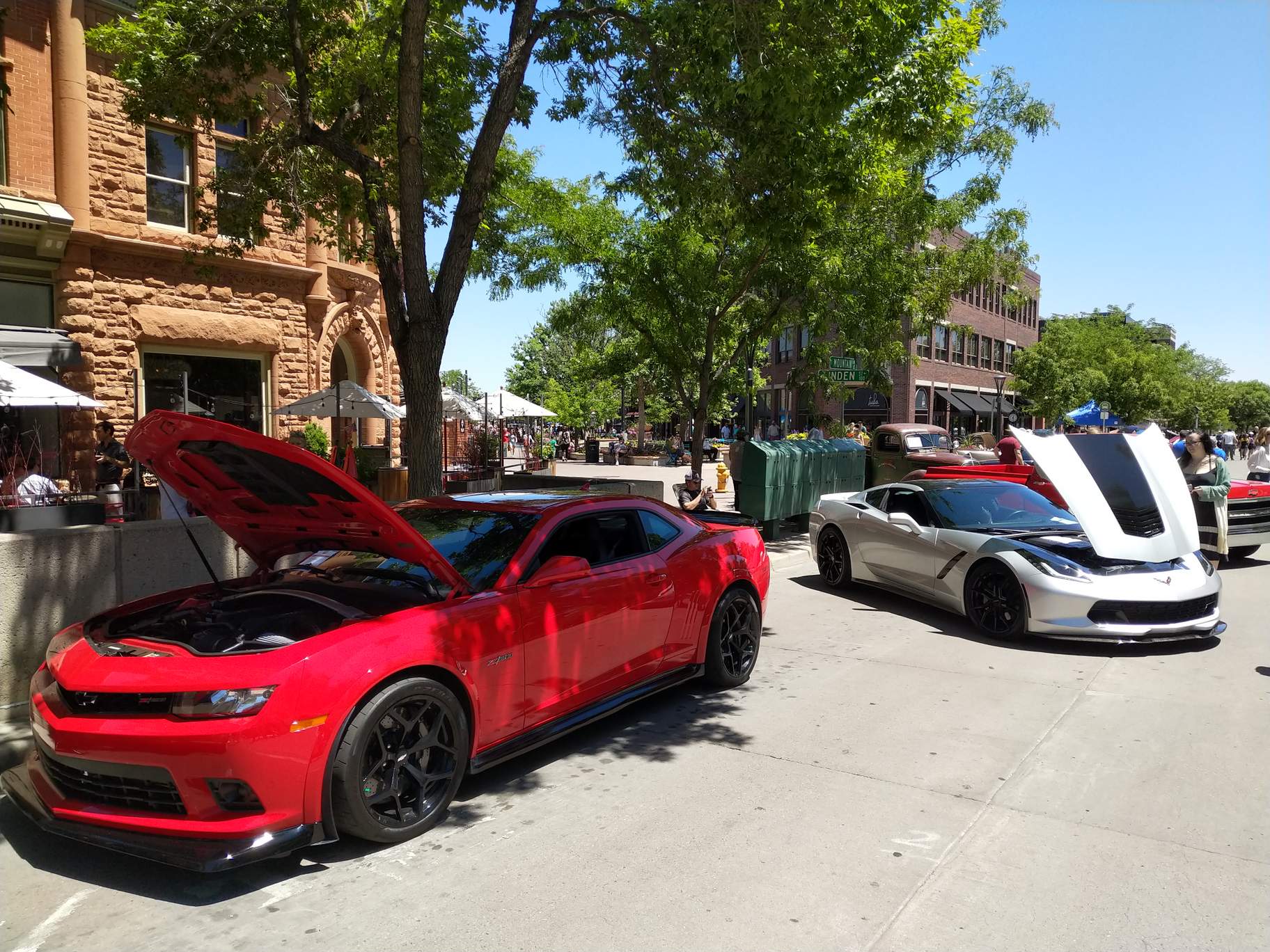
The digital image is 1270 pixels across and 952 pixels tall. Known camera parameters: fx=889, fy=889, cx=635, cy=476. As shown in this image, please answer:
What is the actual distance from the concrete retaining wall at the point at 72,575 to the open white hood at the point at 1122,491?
6.19 metres

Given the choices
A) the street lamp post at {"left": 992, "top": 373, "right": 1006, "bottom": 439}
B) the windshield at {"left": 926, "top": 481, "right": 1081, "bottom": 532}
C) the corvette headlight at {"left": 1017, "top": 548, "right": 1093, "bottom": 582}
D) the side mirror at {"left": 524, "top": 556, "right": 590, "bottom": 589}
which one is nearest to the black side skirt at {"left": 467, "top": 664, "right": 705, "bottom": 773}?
the side mirror at {"left": 524, "top": 556, "right": 590, "bottom": 589}

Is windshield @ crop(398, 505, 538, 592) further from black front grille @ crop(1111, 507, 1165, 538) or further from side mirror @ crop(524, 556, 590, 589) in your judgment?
black front grille @ crop(1111, 507, 1165, 538)

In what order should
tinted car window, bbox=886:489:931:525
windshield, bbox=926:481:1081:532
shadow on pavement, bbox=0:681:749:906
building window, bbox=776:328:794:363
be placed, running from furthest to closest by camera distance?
building window, bbox=776:328:794:363 → tinted car window, bbox=886:489:931:525 → windshield, bbox=926:481:1081:532 → shadow on pavement, bbox=0:681:749:906

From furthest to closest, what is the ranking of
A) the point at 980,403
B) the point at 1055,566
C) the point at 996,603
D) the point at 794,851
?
the point at 980,403 < the point at 996,603 < the point at 1055,566 < the point at 794,851

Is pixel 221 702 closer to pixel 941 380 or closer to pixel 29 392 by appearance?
pixel 29 392

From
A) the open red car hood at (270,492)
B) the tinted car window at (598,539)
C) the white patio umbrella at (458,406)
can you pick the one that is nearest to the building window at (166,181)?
the white patio umbrella at (458,406)

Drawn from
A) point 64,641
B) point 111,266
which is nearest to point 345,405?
point 111,266

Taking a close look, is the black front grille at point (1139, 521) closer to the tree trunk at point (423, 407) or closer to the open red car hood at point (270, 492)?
the open red car hood at point (270, 492)

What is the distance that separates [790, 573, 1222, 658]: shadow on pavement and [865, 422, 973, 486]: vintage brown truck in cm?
894

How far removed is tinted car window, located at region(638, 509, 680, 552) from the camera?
5.57 meters

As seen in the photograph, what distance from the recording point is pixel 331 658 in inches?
139

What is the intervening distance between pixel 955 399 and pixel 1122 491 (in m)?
40.9

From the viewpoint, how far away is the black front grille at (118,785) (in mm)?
3301

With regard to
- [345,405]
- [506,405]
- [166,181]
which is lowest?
[345,405]
